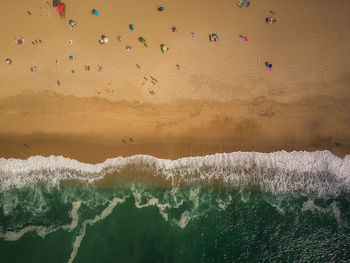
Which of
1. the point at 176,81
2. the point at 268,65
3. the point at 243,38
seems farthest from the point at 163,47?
the point at 268,65

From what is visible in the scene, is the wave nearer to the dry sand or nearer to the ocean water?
the ocean water

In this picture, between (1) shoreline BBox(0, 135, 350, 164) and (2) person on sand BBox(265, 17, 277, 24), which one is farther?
(1) shoreline BBox(0, 135, 350, 164)

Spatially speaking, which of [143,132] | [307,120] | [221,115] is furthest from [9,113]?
[307,120]

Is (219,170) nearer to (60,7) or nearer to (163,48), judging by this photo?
(163,48)

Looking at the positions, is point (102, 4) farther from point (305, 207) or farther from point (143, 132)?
point (305, 207)

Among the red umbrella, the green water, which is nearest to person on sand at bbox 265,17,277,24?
the green water

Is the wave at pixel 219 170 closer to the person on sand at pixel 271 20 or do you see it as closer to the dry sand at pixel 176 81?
the dry sand at pixel 176 81
